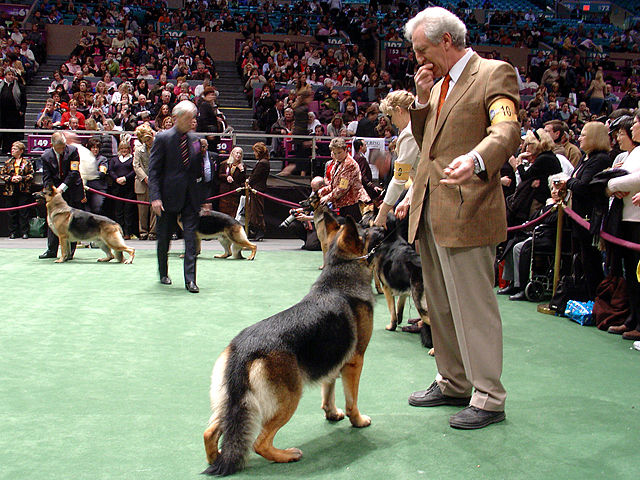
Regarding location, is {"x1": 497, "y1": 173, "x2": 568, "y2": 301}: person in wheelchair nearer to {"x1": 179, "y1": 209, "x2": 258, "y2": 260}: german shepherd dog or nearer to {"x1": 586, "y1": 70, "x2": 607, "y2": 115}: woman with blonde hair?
{"x1": 179, "y1": 209, "x2": 258, "y2": 260}: german shepherd dog

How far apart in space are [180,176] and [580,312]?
14.7 ft

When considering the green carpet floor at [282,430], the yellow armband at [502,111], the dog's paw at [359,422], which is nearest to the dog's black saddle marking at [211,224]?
the green carpet floor at [282,430]

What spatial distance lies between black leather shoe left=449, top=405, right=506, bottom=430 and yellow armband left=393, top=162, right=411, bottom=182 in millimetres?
1603

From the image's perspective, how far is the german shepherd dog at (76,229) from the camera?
895 cm

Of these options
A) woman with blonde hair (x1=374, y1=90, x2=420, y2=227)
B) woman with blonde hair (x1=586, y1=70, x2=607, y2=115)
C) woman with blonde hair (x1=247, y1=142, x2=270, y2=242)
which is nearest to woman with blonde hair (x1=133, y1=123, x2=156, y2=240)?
woman with blonde hair (x1=247, y1=142, x2=270, y2=242)

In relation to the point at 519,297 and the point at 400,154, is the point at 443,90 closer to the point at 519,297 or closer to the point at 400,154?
the point at 400,154

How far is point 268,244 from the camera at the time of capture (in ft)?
38.2

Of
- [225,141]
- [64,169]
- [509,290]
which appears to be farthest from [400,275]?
[225,141]

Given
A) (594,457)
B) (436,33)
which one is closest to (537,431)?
(594,457)

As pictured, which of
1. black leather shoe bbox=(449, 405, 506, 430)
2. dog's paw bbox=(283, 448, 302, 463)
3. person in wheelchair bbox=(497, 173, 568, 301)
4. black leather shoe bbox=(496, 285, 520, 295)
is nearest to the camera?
dog's paw bbox=(283, 448, 302, 463)

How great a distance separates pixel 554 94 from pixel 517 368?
49.7 ft

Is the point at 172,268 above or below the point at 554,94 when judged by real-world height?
below

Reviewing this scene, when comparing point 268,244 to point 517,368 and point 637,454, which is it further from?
point 637,454

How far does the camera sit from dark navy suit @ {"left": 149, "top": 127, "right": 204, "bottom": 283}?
6844 millimetres
